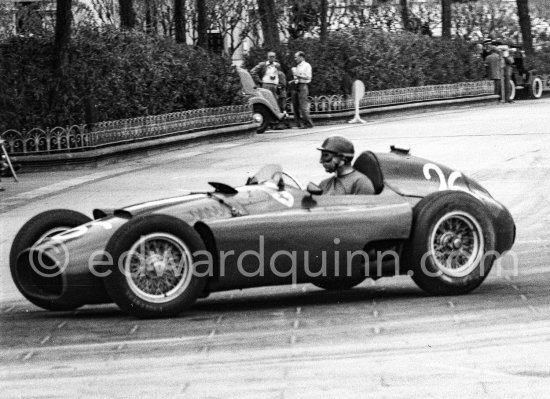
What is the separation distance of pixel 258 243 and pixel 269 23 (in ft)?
95.1

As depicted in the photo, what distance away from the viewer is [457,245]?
10281 mm

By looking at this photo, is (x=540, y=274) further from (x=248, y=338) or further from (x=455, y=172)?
(x=248, y=338)

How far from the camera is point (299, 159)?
23.9 meters

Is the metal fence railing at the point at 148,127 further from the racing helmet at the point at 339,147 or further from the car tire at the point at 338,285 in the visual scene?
the racing helmet at the point at 339,147

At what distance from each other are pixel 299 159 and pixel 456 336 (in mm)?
15267

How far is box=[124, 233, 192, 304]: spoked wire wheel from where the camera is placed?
9.45 metres

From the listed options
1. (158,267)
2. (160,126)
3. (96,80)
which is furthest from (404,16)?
(158,267)

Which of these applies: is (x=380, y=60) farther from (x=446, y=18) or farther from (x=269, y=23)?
(x=446, y=18)

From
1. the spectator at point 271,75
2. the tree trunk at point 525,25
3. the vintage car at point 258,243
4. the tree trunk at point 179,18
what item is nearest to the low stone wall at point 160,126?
the spectator at point 271,75

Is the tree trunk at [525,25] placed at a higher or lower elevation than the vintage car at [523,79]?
higher

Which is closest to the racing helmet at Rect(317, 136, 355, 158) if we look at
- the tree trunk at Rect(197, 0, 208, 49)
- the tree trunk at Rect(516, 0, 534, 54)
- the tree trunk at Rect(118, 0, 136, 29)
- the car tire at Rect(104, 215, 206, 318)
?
the car tire at Rect(104, 215, 206, 318)

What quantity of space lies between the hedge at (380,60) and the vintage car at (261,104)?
2850 millimetres

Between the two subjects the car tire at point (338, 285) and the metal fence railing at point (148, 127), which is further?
the metal fence railing at point (148, 127)

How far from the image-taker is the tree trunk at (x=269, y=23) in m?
37.7
